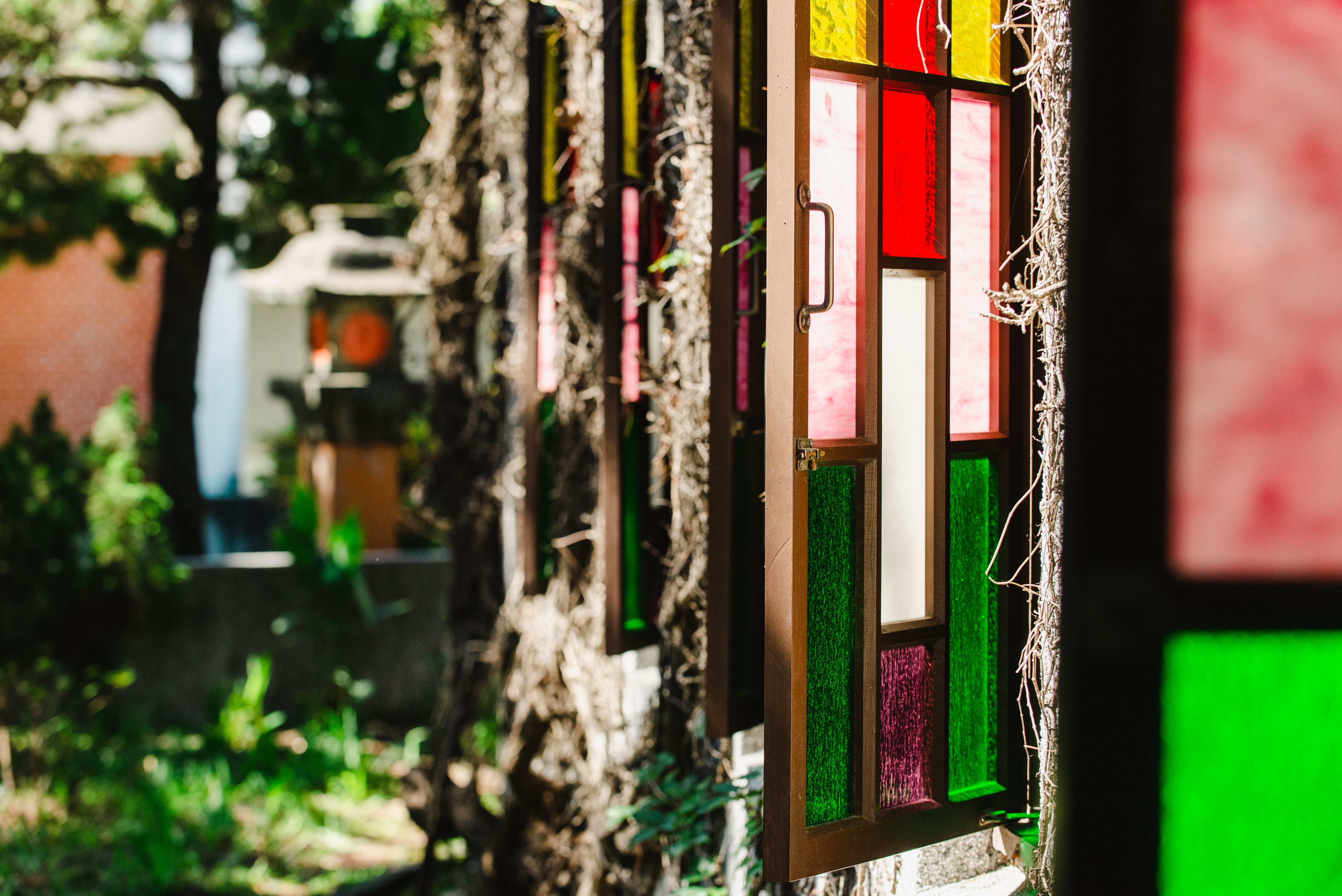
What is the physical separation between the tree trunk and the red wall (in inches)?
138

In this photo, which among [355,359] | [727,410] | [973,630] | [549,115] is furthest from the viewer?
[355,359]

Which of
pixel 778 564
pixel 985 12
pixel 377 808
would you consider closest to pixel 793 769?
pixel 778 564

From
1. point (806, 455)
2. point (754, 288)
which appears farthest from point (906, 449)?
point (754, 288)

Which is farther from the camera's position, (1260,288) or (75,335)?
(75,335)

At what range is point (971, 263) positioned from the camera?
1.91 m

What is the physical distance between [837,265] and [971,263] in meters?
0.30

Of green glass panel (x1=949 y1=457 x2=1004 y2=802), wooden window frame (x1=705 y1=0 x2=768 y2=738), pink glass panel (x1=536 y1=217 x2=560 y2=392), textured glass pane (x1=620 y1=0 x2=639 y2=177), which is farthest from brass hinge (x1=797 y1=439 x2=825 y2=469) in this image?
pink glass panel (x1=536 y1=217 x2=560 y2=392)

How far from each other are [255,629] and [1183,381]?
6.21 metres

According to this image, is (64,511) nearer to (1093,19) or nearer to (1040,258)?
(1040,258)

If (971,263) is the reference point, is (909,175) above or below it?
above

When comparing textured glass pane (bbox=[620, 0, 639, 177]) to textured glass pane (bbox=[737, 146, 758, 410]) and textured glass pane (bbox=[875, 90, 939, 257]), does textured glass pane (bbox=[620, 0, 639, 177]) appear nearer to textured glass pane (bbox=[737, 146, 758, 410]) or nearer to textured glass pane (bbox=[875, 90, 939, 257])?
textured glass pane (bbox=[737, 146, 758, 410])

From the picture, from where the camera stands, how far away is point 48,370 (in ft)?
35.1

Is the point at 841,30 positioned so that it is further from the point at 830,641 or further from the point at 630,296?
the point at 630,296

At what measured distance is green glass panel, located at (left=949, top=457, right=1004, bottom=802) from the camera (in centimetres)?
188
